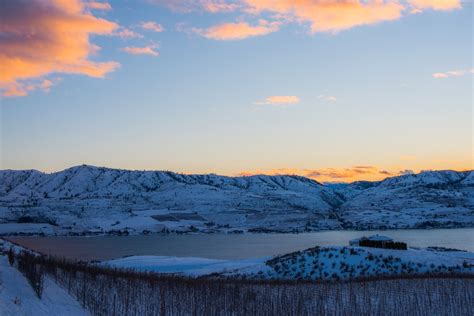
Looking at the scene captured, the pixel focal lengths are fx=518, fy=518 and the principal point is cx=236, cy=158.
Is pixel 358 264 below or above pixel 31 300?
below

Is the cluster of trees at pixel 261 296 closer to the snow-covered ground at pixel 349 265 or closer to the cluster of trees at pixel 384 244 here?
the snow-covered ground at pixel 349 265

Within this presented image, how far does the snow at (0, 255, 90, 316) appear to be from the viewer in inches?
596

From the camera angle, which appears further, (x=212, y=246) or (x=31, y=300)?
(x=212, y=246)

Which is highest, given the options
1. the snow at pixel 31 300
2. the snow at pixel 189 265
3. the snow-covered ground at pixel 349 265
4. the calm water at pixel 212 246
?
the snow at pixel 31 300

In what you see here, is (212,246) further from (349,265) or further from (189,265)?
(349,265)

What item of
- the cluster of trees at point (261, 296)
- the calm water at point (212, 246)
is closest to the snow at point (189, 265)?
the cluster of trees at point (261, 296)

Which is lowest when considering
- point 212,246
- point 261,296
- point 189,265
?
point 212,246

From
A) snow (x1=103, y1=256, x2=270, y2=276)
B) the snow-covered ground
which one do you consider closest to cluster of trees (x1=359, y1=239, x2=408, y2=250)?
the snow-covered ground

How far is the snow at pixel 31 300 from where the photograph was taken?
49.7 feet

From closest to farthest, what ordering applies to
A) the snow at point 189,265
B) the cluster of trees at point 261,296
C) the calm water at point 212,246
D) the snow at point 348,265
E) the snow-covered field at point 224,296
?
the snow-covered field at point 224,296 < the cluster of trees at point 261,296 < the snow at point 348,265 < the snow at point 189,265 < the calm water at point 212,246

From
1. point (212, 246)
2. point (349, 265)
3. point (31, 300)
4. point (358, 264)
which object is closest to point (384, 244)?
point (358, 264)

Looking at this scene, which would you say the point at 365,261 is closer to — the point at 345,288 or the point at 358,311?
the point at 345,288

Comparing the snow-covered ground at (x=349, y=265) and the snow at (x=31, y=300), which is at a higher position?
the snow at (x=31, y=300)

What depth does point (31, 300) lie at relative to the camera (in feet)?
56.9
